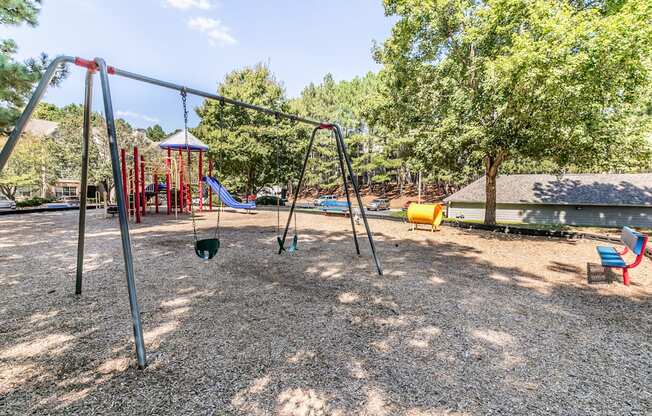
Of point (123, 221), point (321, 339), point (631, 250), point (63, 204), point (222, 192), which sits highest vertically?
point (222, 192)

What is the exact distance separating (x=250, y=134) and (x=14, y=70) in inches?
733

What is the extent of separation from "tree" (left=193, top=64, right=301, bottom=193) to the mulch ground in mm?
20410

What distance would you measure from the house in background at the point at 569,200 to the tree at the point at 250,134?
1652cm

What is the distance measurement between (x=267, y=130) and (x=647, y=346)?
2590cm

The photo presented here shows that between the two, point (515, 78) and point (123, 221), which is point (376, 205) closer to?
point (515, 78)

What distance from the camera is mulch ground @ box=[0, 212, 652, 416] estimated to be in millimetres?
2793

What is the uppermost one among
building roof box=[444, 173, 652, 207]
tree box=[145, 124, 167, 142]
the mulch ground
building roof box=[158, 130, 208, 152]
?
tree box=[145, 124, 167, 142]

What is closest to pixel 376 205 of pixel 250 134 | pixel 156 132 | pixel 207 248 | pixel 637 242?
pixel 250 134

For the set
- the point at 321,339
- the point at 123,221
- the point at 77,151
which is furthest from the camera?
the point at 77,151

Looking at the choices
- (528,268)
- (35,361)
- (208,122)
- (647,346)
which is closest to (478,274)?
(528,268)

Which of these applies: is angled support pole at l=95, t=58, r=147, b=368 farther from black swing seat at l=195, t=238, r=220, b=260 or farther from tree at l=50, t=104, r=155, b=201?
tree at l=50, t=104, r=155, b=201

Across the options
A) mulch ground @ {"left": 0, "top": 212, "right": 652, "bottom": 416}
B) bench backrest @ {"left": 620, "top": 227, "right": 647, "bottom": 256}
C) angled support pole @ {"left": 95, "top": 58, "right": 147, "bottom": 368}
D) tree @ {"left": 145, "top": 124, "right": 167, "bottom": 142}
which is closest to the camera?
mulch ground @ {"left": 0, "top": 212, "right": 652, "bottom": 416}

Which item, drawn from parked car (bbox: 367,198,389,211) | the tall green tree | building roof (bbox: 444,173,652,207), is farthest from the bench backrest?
the tall green tree

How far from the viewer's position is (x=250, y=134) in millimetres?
27656
